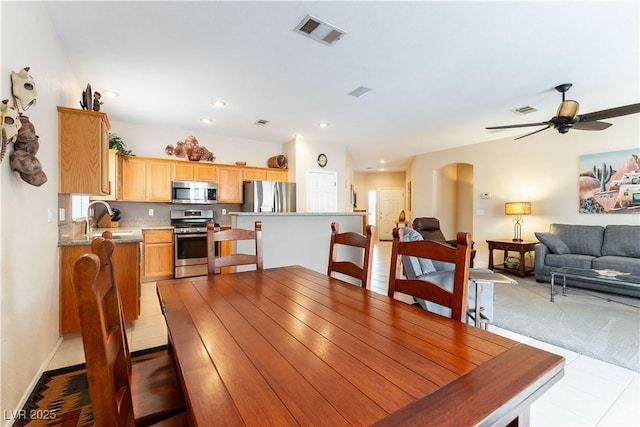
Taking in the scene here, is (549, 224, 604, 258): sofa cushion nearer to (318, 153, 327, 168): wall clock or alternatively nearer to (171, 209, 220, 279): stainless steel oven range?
(318, 153, 327, 168): wall clock

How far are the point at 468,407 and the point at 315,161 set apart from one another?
18.8 feet

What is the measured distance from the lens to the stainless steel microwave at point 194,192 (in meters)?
5.01

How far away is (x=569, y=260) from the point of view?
4250mm

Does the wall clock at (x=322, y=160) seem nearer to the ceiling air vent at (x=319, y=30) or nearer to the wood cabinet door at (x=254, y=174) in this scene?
the wood cabinet door at (x=254, y=174)

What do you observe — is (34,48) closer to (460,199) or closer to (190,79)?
(190,79)

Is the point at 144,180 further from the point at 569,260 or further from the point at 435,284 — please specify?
the point at 569,260

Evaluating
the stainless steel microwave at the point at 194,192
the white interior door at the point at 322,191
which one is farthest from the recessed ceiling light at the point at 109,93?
the white interior door at the point at 322,191

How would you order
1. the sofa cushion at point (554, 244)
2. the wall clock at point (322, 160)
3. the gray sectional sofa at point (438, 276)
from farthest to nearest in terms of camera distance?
1. the wall clock at point (322, 160)
2. the sofa cushion at point (554, 244)
3. the gray sectional sofa at point (438, 276)

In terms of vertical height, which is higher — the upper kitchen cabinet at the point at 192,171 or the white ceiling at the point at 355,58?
the white ceiling at the point at 355,58

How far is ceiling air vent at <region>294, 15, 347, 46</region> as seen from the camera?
229cm

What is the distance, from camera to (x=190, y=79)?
128 inches

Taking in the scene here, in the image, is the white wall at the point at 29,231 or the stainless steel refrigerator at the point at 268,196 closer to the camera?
the white wall at the point at 29,231

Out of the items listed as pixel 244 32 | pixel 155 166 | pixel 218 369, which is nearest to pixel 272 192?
pixel 155 166

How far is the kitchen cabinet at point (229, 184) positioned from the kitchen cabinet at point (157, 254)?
1.12 m
